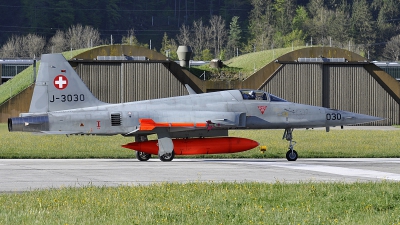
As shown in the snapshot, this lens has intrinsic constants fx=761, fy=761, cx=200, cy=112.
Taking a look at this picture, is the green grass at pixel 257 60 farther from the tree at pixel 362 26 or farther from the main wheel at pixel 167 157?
the tree at pixel 362 26

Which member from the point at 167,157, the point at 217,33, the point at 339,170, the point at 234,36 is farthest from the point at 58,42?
the point at 339,170

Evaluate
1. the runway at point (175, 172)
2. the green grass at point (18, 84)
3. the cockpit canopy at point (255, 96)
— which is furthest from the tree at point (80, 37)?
the runway at point (175, 172)

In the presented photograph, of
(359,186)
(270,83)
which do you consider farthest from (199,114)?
(270,83)

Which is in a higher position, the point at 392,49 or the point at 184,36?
the point at 184,36

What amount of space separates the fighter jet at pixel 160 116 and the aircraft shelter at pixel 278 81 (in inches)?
1148

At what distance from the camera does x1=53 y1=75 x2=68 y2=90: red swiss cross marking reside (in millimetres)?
25688

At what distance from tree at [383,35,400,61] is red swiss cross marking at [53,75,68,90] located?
13528 cm

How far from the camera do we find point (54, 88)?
25641mm

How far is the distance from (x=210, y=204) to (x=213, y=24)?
14916cm

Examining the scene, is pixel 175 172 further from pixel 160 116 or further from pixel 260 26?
pixel 260 26

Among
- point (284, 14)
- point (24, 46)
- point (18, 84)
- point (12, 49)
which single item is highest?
point (284, 14)

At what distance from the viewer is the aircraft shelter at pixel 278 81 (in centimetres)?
5594

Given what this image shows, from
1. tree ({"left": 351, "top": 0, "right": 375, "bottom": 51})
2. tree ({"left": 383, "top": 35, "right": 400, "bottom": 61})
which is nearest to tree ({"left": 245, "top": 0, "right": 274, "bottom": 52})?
tree ({"left": 351, "top": 0, "right": 375, "bottom": 51})

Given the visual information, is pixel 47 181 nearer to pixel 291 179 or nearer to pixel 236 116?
pixel 291 179
